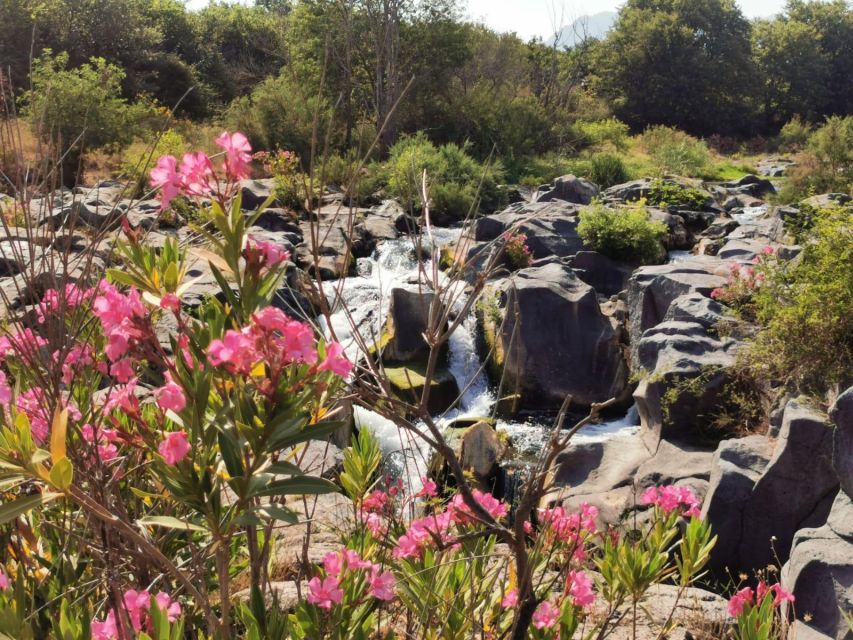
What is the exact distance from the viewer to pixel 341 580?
1.65 metres

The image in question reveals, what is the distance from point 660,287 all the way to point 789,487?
3.56 m

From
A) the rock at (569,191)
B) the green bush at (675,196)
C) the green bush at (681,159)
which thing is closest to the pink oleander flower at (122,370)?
the green bush at (675,196)

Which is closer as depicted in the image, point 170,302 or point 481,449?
point 170,302

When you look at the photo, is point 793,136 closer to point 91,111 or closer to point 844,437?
point 91,111

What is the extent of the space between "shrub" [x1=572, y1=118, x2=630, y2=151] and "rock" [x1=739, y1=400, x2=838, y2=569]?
58.1 ft

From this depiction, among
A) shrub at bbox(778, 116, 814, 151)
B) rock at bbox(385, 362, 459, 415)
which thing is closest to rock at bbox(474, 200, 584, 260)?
rock at bbox(385, 362, 459, 415)

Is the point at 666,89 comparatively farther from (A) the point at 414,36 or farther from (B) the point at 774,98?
(A) the point at 414,36

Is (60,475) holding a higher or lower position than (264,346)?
lower

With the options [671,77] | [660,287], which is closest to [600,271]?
[660,287]

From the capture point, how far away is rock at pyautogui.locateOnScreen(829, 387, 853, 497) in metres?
3.88

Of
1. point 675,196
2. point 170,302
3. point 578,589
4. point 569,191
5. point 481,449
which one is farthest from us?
point 569,191

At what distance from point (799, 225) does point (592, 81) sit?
2248 cm

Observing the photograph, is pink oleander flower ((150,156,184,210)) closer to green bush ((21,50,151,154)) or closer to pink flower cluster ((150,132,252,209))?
pink flower cluster ((150,132,252,209))

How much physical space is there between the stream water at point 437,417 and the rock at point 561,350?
388 mm
